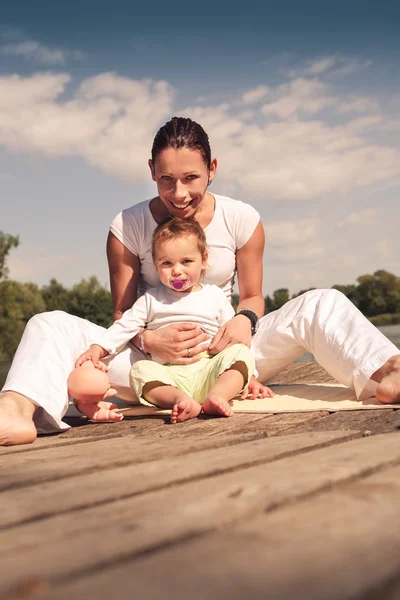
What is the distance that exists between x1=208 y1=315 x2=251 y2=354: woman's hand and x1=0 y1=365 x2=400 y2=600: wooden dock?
5.64ft

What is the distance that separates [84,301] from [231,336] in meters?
45.5

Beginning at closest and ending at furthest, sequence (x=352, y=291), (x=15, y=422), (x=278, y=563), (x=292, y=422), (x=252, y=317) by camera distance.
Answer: (x=278, y=563), (x=15, y=422), (x=292, y=422), (x=252, y=317), (x=352, y=291)

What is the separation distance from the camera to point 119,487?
43.8 inches

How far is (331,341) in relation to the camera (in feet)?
10.2

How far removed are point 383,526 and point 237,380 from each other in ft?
7.08

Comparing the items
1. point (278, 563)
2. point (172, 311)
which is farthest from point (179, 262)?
point (278, 563)

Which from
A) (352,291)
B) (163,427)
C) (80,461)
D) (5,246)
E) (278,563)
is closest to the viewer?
(278,563)

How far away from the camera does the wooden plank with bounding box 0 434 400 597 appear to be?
77cm

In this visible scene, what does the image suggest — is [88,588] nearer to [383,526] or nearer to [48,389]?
[383,526]

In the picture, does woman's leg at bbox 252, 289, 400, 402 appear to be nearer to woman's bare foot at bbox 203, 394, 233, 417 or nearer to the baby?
the baby

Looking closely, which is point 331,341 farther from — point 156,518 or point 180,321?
point 156,518

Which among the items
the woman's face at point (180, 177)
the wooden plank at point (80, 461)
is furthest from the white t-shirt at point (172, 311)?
the wooden plank at point (80, 461)

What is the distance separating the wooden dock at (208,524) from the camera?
687 millimetres

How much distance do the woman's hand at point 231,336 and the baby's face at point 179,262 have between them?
1.04 feet
